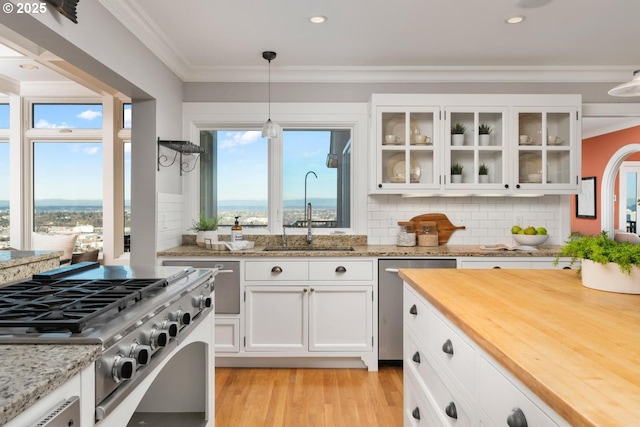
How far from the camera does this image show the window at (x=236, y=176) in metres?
3.99

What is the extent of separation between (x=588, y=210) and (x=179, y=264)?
7968 mm

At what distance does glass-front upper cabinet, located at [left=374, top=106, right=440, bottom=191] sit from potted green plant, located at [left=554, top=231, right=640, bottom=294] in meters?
1.92

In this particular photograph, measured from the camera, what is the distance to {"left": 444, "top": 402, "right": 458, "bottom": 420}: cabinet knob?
4.39 feet

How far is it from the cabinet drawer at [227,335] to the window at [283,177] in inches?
38.6

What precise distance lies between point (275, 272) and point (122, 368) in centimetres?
220

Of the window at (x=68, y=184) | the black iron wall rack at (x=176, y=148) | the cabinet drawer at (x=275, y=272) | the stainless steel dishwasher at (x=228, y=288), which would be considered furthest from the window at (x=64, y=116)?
the cabinet drawer at (x=275, y=272)

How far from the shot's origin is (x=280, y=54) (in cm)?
344

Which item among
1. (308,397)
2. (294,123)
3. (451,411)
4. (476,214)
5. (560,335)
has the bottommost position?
(308,397)

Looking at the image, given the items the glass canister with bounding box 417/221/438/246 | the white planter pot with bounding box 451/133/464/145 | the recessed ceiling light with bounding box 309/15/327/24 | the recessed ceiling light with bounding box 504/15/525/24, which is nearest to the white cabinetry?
the glass canister with bounding box 417/221/438/246

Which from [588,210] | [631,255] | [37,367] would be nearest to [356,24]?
[631,255]

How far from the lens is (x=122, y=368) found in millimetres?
1057

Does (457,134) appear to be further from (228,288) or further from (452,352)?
(452,352)

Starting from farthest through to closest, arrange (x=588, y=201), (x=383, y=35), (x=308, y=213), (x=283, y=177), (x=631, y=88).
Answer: (x=588, y=201)
(x=283, y=177)
(x=308, y=213)
(x=383, y=35)
(x=631, y=88)

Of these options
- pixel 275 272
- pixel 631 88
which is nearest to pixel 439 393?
pixel 631 88
